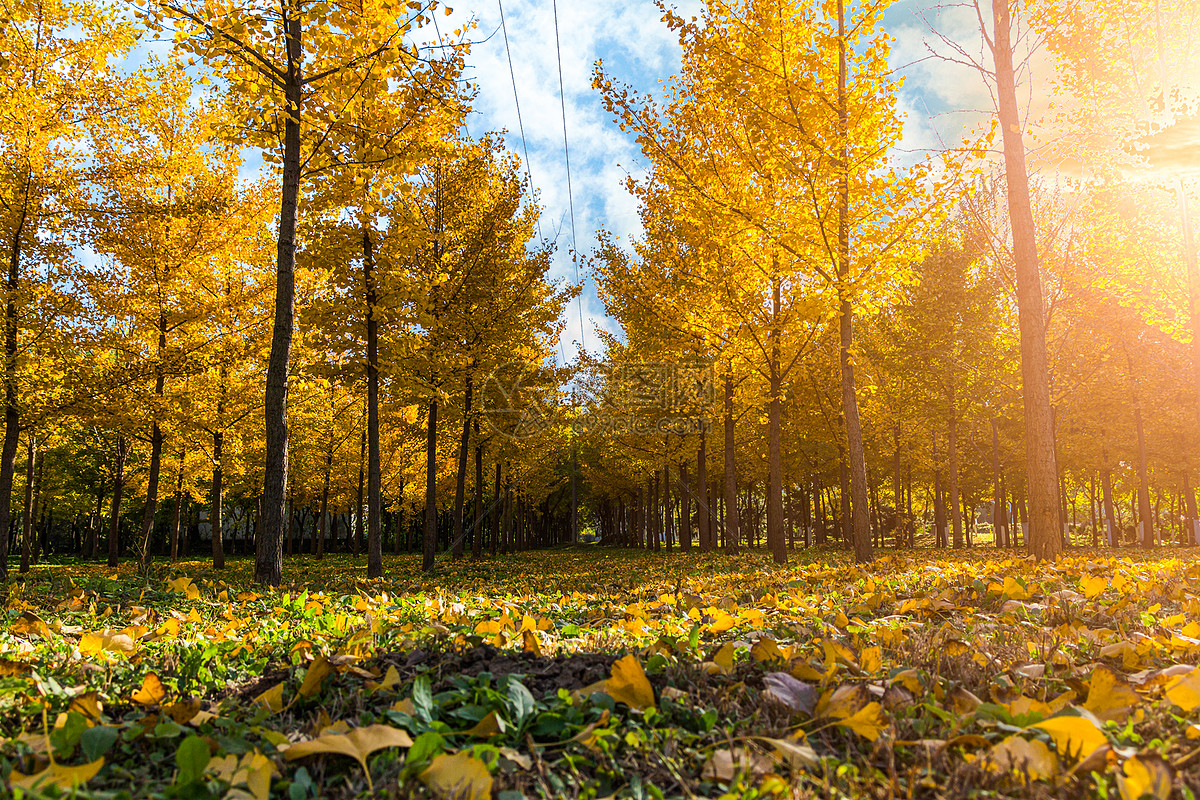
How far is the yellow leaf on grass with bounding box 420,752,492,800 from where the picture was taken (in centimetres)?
113

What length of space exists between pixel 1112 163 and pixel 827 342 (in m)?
6.62

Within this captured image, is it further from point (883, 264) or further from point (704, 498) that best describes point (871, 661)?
point (704, 498)

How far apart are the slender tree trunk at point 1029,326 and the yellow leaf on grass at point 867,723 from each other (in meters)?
6.69

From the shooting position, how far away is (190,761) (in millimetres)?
1167

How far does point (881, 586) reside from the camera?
4.04 metres

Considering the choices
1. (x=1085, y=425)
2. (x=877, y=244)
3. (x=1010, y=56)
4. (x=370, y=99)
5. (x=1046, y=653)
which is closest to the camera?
(x=1046, y=653)

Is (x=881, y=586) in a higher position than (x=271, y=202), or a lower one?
lower

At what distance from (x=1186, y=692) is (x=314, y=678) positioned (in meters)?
2.22

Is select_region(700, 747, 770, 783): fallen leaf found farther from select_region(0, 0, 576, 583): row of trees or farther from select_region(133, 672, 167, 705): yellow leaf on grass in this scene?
select_region(0, 0, 576, 583): row of trees

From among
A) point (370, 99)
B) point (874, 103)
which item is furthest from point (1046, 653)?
point (874, 103)

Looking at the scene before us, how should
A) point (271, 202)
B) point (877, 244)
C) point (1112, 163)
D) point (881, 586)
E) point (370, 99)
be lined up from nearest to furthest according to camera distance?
1. point (881, 586)
2. point (370, 99)
3. point (877, 244)
4. point (1112, 163)
5. point (271, 202)

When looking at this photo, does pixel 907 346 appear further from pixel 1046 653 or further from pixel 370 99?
pixel 1046 653

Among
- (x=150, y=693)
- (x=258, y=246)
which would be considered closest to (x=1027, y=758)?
(x=150, y=693)

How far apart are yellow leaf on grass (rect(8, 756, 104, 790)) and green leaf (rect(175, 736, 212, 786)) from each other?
13cm
